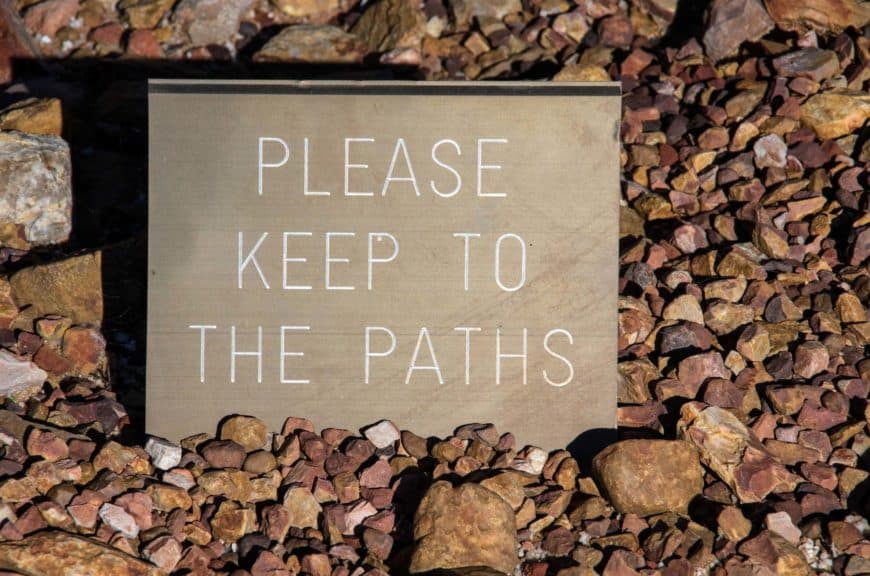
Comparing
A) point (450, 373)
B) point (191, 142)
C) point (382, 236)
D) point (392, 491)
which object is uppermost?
point (191, 142)

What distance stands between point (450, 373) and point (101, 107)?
2.46 metres

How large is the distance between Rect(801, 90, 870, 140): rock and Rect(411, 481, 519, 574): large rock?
2488mm

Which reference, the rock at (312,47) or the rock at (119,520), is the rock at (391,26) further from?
the rock at (119,520)

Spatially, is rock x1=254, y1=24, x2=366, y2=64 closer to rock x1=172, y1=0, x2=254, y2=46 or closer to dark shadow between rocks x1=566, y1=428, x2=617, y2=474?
rock x1=172, y1=0, x2=254, y2=46

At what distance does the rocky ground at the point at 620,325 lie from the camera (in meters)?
3.46

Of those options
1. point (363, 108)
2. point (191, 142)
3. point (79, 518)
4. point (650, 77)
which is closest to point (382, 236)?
point (363, 108)

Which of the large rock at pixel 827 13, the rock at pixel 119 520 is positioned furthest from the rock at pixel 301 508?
the large rock at pixel 827 13

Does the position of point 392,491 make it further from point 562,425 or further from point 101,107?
point 101,107

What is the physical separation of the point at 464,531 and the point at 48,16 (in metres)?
3.89

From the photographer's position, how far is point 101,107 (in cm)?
538

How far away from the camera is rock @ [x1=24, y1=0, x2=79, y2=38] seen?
5855 millimetres

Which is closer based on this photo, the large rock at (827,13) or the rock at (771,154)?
the rock at (771,154)

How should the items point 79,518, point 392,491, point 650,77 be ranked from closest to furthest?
point 79,518 < point 392,491 < point 650,77

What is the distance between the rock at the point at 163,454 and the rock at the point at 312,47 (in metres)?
2.41
